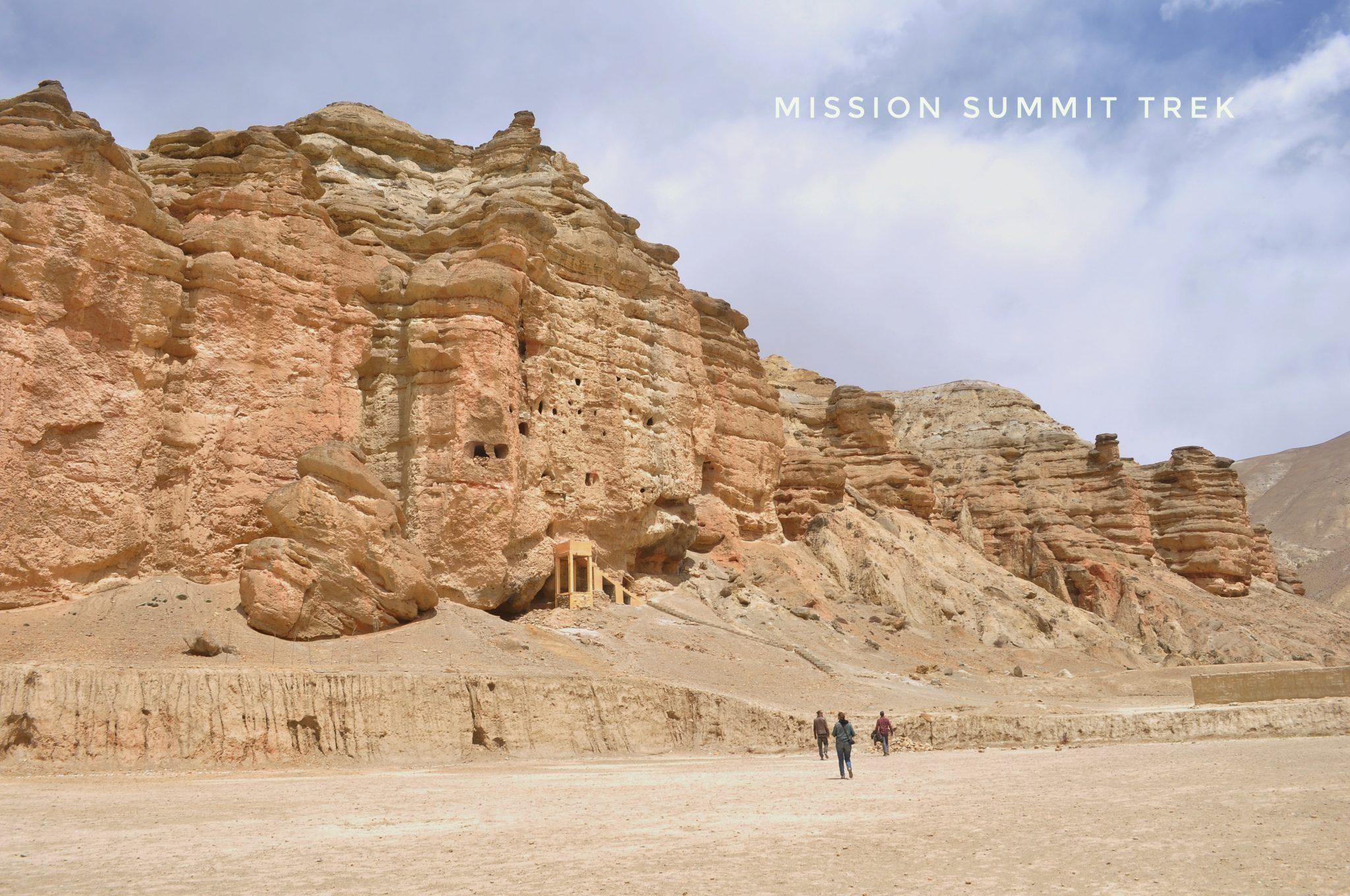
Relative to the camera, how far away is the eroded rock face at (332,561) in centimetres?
2469

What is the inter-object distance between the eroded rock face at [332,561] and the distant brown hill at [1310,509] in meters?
81.3

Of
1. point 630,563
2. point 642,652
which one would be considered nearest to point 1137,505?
A: point 630,563

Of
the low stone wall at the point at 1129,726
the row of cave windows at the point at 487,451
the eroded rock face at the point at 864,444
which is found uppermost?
the eroded rock face at the point at 864,444

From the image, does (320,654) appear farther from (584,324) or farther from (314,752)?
(584,324)

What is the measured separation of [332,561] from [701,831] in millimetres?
16250

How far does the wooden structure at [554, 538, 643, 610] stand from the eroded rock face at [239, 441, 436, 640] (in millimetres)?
5724

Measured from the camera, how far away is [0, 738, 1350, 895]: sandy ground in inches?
359

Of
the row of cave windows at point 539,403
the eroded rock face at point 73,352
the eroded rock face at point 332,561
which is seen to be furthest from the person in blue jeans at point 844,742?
the eroded rock face at point 73,352

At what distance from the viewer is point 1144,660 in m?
45.9

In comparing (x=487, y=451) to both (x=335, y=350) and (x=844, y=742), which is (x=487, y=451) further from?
(x=844, y=742)

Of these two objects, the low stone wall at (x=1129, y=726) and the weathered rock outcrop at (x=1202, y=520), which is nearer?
the low stone wall at (x=1129, y=726)

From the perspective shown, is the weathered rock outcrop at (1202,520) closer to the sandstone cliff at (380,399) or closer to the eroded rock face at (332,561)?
the sandstone cliff at (380,399)

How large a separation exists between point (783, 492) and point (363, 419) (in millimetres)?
22712

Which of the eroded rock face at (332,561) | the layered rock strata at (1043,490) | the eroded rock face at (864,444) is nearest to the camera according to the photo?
the eroded rock face at (332,561)
